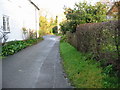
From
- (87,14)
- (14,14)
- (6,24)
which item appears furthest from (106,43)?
(14,14)

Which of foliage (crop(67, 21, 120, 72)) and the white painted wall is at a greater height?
the white painted wall

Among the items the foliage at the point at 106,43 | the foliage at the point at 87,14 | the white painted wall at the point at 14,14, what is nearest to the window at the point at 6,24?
the white painted wall at the point at 14,14

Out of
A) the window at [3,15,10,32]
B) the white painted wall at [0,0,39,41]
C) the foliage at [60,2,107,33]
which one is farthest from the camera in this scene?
the window at [3,15,10,32]

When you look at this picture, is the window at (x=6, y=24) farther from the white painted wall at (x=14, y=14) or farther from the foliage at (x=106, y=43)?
the foliage at (x=106, y=43)

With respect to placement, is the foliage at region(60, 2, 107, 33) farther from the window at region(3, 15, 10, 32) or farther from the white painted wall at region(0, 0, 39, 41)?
the white painted wall at region(0, 0, 39, 41)

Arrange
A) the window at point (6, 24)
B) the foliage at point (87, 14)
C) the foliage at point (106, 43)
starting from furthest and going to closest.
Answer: the window at point (6, 24)
the foliage at point (87, 14)
the foliage at point (106, 43)

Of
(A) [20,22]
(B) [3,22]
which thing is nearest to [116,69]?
(B) [3,22]

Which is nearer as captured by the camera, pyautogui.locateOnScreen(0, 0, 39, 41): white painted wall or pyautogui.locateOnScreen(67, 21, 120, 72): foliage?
pyautogui.locateOnScreen(67, 21, 120, 72): foliage

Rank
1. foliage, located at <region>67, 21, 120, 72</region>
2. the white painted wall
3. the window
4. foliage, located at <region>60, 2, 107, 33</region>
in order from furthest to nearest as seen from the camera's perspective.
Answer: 1. the window
2. the white painted wall
3. foliage, located at <region>60, 2, 107, 33</region>
4. foliage, located at <region>67, 21, 120, 72</region>

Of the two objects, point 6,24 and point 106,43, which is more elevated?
point 6,24

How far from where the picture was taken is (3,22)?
53.1 feet

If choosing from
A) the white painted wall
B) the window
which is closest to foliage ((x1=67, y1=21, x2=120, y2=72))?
the white painted wall

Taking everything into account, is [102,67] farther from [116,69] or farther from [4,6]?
[4,6]

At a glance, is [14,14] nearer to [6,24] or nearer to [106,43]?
[6,24]
